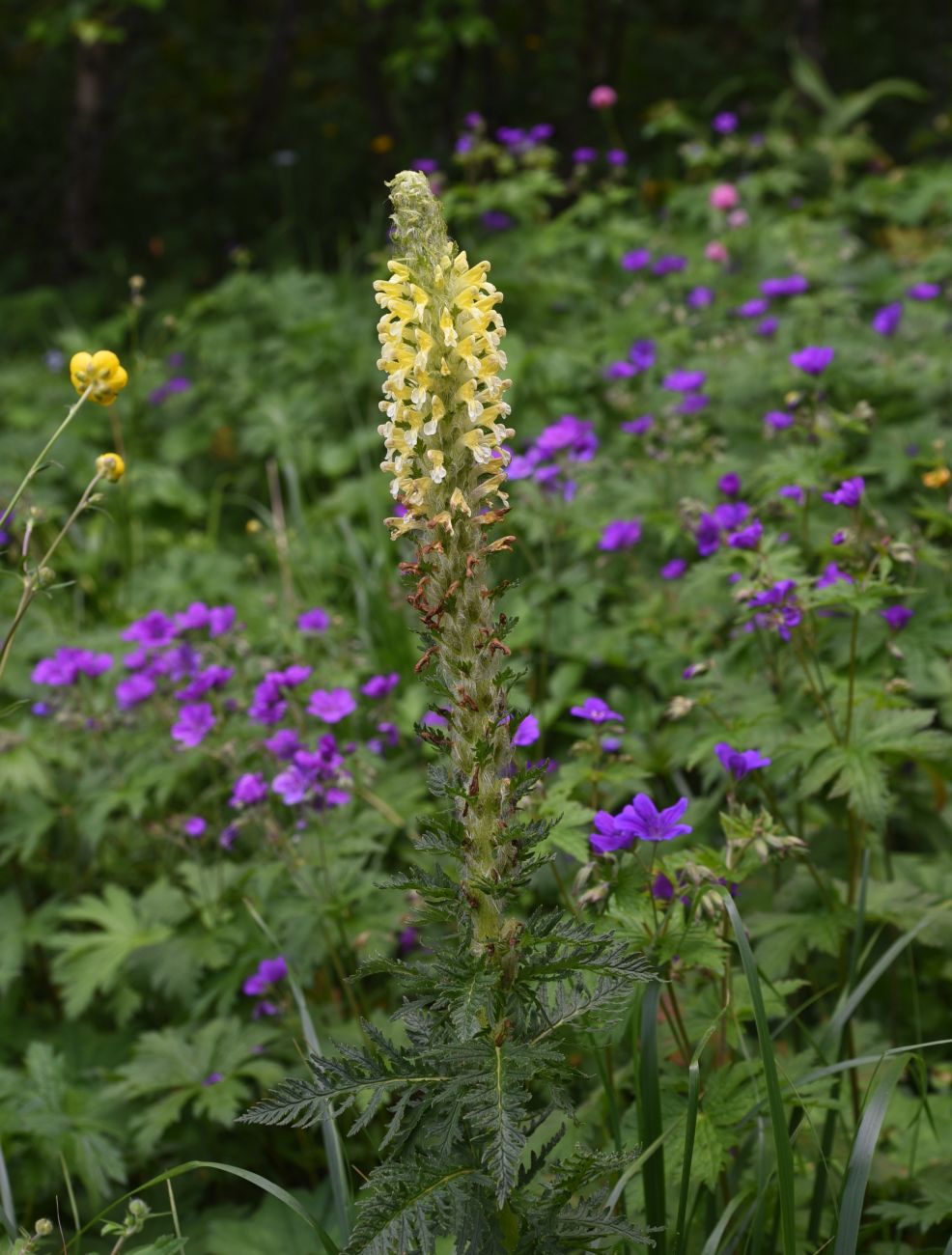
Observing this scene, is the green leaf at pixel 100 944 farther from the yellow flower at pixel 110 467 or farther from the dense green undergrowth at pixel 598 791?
the yellow flower at pixel 110 467

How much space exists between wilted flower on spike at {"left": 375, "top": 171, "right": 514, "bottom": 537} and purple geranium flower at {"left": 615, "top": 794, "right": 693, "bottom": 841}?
588 millimetres

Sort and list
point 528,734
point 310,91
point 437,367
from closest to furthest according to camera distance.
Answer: point 437,367, point 528,734, point 310,91

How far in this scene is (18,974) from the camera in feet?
9.29

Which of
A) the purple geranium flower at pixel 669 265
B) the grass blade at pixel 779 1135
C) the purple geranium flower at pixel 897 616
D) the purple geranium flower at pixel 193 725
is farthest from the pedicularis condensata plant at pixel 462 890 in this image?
the purple geranium flower at pixel 669 265

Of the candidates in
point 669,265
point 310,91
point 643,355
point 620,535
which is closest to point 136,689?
point 620,535

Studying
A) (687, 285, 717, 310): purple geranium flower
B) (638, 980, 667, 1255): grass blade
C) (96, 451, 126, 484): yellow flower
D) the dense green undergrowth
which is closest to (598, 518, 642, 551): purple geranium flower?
the dense green undergrowth

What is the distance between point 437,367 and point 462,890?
668 millimetres

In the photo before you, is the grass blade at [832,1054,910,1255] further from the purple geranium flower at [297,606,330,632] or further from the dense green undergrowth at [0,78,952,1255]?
the purple geranium flower at [297,606,330,632]

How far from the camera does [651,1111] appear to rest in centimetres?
175

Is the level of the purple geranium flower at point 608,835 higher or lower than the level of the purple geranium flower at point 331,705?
higher

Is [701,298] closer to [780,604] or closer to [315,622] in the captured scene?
[315,622]

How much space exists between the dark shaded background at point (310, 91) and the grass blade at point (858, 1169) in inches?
245

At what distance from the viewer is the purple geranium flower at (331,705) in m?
2.88

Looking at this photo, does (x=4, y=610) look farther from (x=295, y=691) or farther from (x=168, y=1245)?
(x=168, y=1245)
